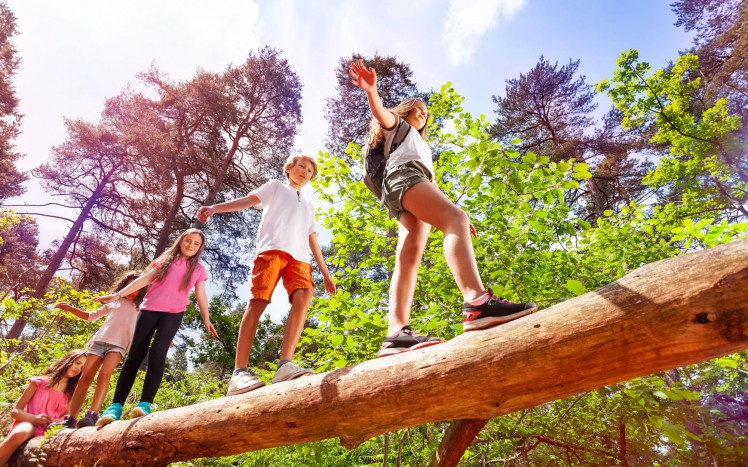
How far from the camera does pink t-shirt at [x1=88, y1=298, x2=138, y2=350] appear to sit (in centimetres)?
406

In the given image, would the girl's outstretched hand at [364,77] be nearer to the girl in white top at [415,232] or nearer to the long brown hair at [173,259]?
the girl in white top at [415,232]

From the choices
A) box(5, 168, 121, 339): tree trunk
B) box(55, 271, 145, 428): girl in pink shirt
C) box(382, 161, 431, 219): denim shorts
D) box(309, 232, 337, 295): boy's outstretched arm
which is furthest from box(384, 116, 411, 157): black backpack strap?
box(5, 168, 121, 339): tree trunk

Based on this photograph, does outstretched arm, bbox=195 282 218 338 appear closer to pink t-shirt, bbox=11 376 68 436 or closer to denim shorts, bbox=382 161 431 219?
pink t-shirt, bbox=11 376 68 436

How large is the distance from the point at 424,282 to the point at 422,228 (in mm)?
2090

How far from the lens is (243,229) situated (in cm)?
1617

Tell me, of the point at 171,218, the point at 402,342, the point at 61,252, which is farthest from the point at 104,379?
the point at 61,252

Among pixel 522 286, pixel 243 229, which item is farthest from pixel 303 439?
pixel 243 229

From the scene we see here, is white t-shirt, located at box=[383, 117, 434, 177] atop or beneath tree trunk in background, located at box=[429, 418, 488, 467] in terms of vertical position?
atop

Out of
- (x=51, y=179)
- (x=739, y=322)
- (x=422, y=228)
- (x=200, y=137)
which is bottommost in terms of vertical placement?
(x=739, y=322)

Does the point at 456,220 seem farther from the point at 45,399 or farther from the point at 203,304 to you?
the point at 45,399

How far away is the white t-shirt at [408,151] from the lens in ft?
8.07

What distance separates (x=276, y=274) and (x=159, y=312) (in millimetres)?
1622

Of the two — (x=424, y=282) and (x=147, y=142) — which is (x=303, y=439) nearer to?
(x=424, y=282)

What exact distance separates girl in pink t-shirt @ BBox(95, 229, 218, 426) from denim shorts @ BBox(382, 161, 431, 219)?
2371 mm
